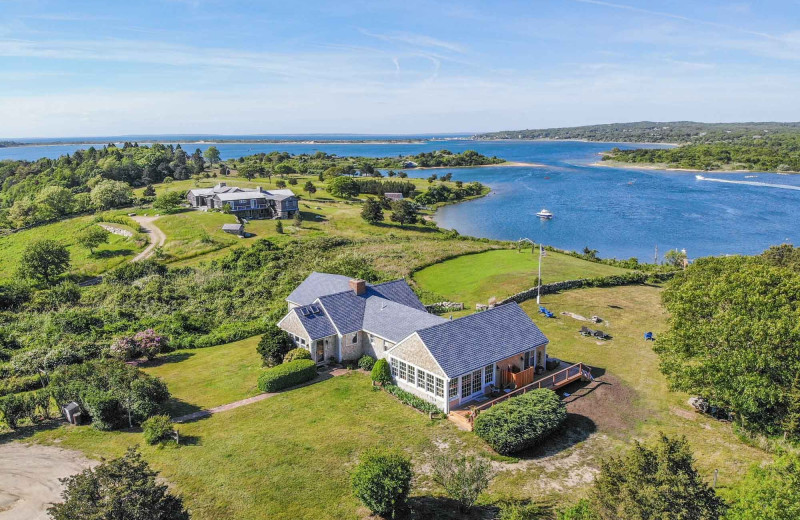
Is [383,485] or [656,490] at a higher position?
[656,490]

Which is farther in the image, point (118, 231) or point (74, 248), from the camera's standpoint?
point (118, 231)

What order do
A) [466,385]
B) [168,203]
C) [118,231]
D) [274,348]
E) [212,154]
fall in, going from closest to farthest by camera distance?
[466,385] < [274,348] < [118,231] < [168,203] < [212,154]

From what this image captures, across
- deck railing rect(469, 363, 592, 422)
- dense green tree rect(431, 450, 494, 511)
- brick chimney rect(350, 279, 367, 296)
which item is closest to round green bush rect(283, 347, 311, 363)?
brick chimney rect(350, 279, 367, 296)

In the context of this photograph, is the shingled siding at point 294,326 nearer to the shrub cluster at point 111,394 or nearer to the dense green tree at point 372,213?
the shrub cluster at point 111,394

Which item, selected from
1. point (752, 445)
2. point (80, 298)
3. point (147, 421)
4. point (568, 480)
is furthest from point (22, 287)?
point (752, 445)

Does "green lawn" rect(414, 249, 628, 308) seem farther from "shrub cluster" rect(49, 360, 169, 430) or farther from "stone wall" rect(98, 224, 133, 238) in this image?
"stone wall" rect(98, 224, 133, 238)

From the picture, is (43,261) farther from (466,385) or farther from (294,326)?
(466,385)

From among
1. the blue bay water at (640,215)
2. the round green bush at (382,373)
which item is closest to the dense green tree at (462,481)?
the round green bush at (382,373)

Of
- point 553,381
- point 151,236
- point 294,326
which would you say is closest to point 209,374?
point 294,326
